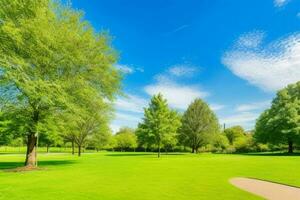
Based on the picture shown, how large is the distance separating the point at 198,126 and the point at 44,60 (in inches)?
2138

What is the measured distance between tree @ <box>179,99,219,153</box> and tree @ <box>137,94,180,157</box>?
19.2 meters

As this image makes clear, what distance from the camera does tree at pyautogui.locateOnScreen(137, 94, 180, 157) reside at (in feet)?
159

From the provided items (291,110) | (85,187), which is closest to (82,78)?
(85,187)

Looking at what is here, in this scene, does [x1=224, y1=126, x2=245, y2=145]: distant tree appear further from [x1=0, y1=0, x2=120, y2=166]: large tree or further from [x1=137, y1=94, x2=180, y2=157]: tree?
[x1=0, y1=0, x2=120, y2=166]: large tree

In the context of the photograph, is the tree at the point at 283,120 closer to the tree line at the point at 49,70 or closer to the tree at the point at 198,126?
the tree at the point at 198,126

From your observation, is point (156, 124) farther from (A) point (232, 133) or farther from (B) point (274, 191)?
(A) point (232, 133)

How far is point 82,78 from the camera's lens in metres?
22.0

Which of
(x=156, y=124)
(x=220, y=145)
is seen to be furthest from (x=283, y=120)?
(x=156, y=124)

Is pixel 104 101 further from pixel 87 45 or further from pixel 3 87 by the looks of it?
pixel 3 87

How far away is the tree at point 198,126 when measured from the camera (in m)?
68.5

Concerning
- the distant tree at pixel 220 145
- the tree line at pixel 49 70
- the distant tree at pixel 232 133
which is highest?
the tree line at pixel 49 70

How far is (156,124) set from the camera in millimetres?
48438

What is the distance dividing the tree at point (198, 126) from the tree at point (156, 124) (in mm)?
19245

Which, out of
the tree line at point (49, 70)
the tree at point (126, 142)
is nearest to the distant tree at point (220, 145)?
the tree at point (126, 142)
